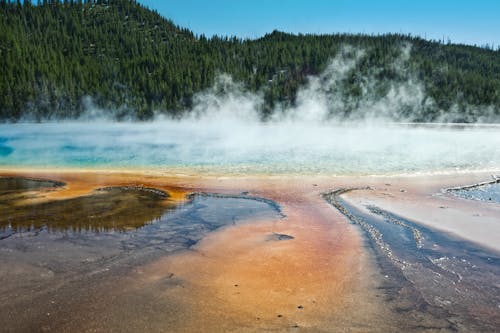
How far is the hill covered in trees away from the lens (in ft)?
345

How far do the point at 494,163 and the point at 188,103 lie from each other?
9510 cm

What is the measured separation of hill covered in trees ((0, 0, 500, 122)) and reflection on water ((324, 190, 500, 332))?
329ft

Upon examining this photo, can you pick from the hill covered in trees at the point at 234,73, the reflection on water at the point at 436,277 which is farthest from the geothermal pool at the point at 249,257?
the hill covered in trees at the point at 234,73

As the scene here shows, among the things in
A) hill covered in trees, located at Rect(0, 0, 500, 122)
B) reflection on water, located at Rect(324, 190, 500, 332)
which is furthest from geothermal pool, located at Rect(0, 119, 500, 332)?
hill covered in trees, located at Rect(0, 0, 500, 122)

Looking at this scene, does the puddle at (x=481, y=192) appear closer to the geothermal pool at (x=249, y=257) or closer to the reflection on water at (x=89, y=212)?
the geothermal pool at (x=249, y=257)

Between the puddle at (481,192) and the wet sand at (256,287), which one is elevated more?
the puddle at (481,192)

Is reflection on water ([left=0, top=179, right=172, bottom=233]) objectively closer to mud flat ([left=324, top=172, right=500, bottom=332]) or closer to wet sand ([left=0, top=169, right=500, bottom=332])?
wet sand ([left=0, top=169, right=500, bottom=332])

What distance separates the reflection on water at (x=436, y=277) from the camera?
5.68m

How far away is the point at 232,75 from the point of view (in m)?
123

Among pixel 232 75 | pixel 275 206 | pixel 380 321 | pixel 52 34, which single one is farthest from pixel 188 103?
pixel 380 321

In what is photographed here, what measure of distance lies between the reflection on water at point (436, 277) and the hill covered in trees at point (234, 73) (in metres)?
100

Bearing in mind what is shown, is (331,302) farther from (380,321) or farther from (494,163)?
(494,163)

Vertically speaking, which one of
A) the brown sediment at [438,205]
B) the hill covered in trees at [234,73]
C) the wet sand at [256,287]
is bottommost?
the wet sand at [256,287]

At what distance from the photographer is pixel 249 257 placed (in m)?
8.07
